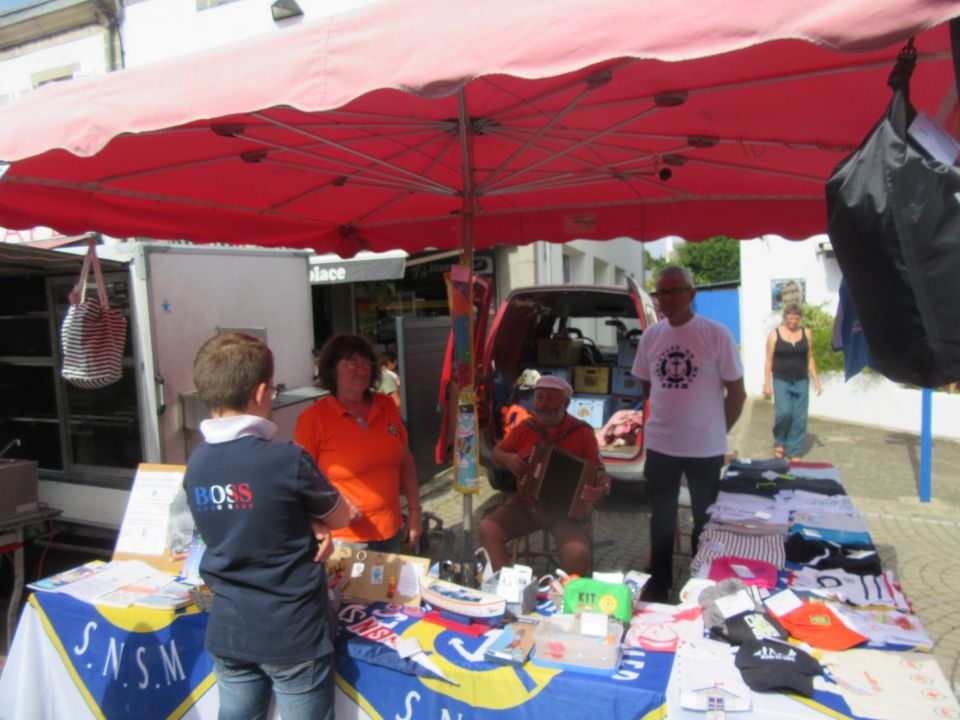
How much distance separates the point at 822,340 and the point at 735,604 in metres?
10.2

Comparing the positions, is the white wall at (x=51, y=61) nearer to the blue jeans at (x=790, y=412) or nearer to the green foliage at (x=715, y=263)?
the blue jeans at (x=790, y=412)

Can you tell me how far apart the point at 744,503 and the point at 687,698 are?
1717 millimetres

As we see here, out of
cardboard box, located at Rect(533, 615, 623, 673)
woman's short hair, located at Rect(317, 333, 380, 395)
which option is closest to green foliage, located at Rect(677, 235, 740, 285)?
woman's short hair, located at Rect(317, 333, 380, 395)

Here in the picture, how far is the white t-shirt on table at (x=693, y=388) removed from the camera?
355 cm

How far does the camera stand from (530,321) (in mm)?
7148

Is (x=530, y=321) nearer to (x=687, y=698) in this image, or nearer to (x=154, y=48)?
(x=687, y=698)

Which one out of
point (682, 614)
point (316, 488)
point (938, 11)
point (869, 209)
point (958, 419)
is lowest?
point (958, 419)

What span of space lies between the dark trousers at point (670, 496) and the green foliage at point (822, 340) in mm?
8212

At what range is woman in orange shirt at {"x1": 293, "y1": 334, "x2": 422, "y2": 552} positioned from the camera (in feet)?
9.44

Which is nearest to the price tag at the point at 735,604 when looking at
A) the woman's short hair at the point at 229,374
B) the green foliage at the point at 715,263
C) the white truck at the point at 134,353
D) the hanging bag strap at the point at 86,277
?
the woman's short hair at the point at 229,374

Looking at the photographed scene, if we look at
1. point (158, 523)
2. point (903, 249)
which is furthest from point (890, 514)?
point (158, 523)

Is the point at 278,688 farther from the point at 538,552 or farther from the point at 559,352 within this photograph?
the point at 559,352

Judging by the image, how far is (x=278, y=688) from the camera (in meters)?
1.96

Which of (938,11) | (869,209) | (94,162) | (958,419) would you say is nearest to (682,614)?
(869,209)
